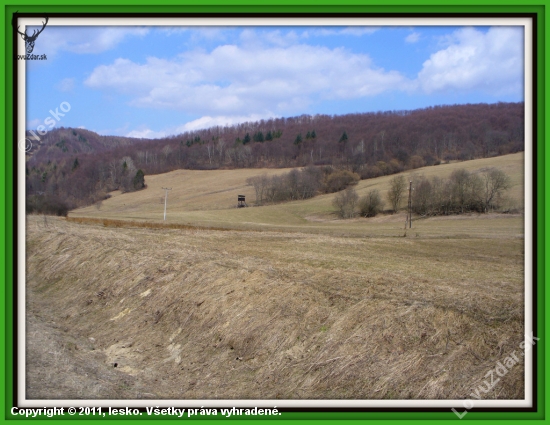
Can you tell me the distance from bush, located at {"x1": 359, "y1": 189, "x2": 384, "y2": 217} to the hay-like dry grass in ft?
204

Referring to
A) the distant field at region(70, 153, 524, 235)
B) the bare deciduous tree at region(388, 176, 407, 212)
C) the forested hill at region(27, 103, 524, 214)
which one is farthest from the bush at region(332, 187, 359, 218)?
the forested hill at region(27, 103, 524, 214)

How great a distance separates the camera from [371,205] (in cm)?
7869

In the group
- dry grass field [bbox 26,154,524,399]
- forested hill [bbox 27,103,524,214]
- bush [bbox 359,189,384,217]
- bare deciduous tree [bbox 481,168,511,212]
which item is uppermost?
forested hill [bbox 27,103,524,214]

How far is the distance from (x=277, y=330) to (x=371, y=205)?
70.8 m

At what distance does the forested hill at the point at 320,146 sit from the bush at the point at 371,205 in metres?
28.1

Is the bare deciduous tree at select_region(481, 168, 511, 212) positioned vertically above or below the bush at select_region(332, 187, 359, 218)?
above

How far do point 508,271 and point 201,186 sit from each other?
10342 centimetres

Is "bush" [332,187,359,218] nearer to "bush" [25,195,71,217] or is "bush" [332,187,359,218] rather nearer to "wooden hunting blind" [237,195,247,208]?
"wooden hunting blind" [237,195,247,208]

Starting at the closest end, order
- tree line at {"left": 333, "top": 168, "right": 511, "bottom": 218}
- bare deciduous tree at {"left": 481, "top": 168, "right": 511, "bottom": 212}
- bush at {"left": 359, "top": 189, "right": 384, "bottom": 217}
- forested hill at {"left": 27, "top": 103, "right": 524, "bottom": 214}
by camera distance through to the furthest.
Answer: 1. bare deciduous tree at {"left": 481, "top": 168, "right": 511, "bottom": 212}
2. tree line at {"left": 333, "top": 168, "right": 511, "bottom": 218}
3. bush at {"left": 359, "top": 189, "right": 384, "bottom": 217}
4. forested hill at {"left": 27, "top": 103, "right": 524, "bottom": 214}

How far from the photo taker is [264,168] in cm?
13638

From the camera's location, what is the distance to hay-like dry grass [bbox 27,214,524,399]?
26.1 feet

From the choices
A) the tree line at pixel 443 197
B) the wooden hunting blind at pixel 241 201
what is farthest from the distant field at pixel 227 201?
the tree line at pixel 443 197

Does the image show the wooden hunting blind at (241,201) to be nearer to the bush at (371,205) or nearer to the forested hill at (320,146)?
the bush at (371,205)

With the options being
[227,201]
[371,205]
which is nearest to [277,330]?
[371,205]
